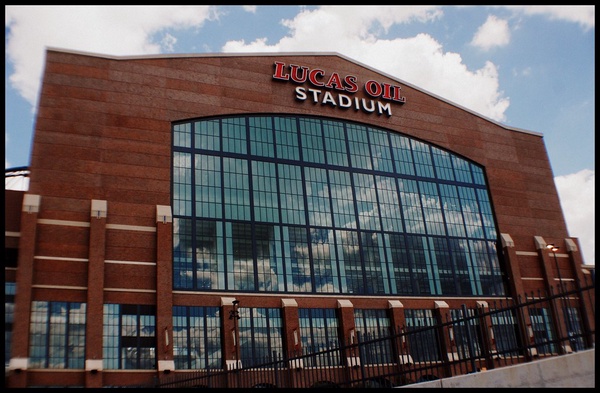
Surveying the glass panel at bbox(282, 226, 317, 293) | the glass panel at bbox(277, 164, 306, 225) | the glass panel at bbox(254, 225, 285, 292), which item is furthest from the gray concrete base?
the glass panel at bbox(277, 164, 306, 225)

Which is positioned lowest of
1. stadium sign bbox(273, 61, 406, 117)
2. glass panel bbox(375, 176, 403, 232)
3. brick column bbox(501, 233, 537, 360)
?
brick column bbox(501, 233, 537, 360)

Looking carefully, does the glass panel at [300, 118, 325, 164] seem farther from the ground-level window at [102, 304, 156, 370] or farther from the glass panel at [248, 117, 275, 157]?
the ground-level window at [102, 304, 156, 370]

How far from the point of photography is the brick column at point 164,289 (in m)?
35.7

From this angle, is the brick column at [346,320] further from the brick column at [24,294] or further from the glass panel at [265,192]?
the brick column at [24,294]

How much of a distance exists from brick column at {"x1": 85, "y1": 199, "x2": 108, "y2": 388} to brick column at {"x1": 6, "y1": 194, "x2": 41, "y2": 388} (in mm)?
3212

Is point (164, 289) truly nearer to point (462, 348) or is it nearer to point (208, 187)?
point (208, 187)

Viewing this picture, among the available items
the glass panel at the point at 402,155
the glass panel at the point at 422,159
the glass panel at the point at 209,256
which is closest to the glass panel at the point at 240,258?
the glass panel at the point at 209,256

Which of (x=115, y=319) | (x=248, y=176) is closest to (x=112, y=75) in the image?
(x=248, y=176)

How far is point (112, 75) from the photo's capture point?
4153cm

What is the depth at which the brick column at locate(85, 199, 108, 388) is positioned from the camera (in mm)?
33438

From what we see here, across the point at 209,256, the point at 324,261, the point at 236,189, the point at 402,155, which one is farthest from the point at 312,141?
the point at 209,256

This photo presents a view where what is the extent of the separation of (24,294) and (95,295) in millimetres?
3906

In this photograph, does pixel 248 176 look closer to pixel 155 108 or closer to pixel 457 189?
pixel 155 108

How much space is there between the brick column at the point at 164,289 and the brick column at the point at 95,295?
11.2 ft
